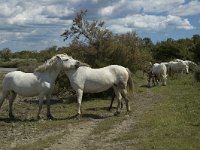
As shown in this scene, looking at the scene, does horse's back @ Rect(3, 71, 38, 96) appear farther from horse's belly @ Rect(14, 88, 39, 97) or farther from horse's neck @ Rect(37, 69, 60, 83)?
horse's neck @ Rect(37, 69, 60, 83)

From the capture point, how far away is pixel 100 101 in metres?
21.9

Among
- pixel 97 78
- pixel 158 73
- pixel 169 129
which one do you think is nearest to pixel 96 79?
pixel 97 78

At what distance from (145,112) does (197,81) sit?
15677 mm

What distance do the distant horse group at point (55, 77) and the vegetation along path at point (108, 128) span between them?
0.92 meters

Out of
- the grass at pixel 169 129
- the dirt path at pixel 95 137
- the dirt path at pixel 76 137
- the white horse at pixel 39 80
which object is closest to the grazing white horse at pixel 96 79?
the white horse at pixel 39 80

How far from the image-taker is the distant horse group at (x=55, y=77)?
51.8ft

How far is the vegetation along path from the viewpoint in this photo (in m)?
11.1

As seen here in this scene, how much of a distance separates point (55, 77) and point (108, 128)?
351cm

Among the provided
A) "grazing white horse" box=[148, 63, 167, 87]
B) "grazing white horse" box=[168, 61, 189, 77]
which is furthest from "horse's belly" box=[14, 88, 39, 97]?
"grazing white horse" box=[168, 61, 189, 77]

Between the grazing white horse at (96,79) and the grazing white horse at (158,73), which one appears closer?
the grazing white horse at (96,79)

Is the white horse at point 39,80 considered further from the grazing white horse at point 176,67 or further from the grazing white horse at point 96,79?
the grazing white horse at point 176,67

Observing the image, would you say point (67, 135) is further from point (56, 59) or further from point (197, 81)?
point (197, 81)

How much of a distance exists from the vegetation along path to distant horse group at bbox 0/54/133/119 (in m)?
0.92

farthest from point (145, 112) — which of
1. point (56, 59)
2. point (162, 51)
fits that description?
point (162, 51)
